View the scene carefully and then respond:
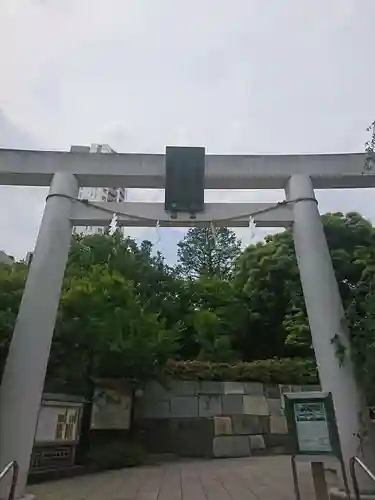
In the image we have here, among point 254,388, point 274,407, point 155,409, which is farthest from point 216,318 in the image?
point 155,409

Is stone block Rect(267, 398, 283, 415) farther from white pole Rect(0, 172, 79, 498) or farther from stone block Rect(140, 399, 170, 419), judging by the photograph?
white pole Rect(0, 172, 79, 498)

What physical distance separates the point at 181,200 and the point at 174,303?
28.7 ft

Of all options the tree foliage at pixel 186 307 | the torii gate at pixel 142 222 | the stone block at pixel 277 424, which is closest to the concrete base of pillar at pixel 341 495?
the torii gate at pixel 142 222

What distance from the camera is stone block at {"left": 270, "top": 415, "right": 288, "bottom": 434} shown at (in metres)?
11.2

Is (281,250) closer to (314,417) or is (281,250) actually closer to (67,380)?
(67,380)

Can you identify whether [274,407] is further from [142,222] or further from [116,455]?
[142,222]

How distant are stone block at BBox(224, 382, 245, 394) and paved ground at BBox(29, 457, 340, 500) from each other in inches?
107

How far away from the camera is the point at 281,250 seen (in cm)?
1546

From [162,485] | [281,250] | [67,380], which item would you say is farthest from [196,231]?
[162,485]

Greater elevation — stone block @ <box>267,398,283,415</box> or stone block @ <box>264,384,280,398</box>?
stone block @ <box>264,384,280,398</box>

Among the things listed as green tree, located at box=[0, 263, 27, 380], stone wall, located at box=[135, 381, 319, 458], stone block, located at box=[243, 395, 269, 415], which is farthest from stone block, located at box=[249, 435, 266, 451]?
green tree, located at box=[0, 263, 27, 380]

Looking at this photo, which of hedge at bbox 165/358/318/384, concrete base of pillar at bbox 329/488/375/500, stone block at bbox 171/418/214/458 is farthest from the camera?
hedge at bbox 165/358/318/384

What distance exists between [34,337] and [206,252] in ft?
62.3

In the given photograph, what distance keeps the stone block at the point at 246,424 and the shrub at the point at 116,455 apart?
2.83m
